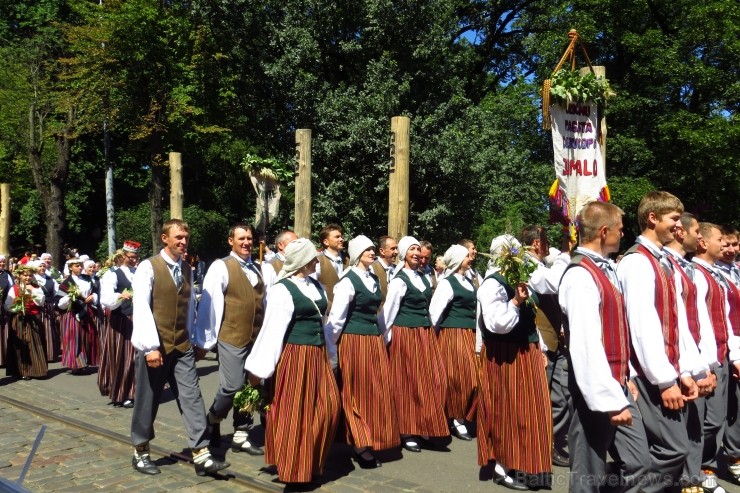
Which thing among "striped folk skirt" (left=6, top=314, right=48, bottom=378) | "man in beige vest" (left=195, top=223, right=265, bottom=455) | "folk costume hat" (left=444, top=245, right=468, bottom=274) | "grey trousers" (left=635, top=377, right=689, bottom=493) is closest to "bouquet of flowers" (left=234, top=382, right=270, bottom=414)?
"man in beige vest" (left=195, top=223, right=265, bottom=455)

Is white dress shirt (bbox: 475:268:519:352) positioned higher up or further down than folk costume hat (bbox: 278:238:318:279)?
further down

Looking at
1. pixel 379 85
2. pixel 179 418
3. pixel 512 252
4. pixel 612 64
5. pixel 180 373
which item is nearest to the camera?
pixel 512 252

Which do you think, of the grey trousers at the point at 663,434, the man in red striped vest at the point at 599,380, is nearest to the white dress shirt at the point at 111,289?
the man in red striped vest at the point at 599,380

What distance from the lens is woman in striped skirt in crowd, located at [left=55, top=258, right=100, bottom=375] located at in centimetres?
1147

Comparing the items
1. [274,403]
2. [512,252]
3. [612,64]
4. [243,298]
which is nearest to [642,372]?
[512,252]

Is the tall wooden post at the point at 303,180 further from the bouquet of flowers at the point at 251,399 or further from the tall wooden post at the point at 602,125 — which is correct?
the bouquet of flowers at the point at 251,399

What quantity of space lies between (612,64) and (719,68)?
3.64 metres

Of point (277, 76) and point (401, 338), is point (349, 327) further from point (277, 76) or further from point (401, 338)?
point (277, 76)

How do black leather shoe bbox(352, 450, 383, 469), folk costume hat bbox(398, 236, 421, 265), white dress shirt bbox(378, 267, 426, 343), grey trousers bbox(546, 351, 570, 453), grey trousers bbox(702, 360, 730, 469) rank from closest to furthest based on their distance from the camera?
grey trousers bbox(702, 360, 730, 469) < black leather shoe bbox(352, 450, 383, 469) < grey trousers bbox(546, 351, 570, 453) < white dress shirt bbox(378, 267, 426, 343) < folk costume hat bbox(398, 236, 421, 265)

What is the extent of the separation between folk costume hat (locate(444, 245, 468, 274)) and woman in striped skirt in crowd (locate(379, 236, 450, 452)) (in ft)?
0.98

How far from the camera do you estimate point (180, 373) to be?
591 centimetres

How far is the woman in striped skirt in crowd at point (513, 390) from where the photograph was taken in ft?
17.4

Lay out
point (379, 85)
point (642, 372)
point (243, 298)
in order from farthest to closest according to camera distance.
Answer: point (379, 85) < point (243, 298) < point (642, 372)

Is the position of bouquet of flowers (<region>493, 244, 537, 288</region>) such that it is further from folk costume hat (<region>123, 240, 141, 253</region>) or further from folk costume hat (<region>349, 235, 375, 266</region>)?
folk costume hat (<region>123, 240, 141, 253</region>)
